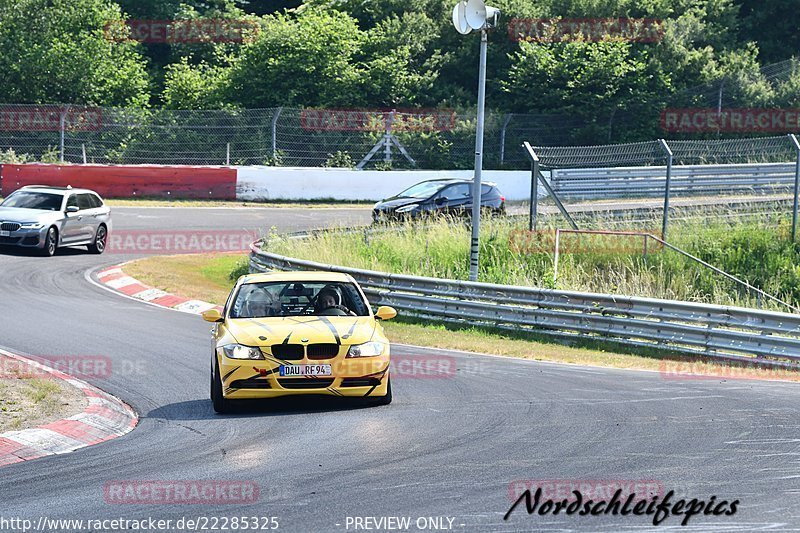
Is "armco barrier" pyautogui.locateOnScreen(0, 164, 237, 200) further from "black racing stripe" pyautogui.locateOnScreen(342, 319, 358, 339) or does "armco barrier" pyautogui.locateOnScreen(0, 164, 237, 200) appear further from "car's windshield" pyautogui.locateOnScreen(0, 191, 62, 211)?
"black racing stripe" pyautogui.locateOnScreen(342, 319, 358, 339)

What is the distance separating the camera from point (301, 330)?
1078 cm

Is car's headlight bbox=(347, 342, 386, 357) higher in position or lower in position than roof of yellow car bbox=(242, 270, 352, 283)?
lower

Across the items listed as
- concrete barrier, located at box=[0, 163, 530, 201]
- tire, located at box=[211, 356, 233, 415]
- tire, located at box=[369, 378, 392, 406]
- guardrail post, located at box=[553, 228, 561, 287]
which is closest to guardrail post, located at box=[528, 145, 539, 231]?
guardrail post, located at box=[553, 228, 561, 287]

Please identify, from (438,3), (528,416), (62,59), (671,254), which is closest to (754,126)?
(438,3)

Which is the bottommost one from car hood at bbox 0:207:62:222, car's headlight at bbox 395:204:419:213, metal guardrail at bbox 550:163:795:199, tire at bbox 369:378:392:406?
tire at bbox 369:378:392:406

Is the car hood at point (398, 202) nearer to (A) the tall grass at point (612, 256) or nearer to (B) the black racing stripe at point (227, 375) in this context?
(A) the tall grass at point (612, 256)

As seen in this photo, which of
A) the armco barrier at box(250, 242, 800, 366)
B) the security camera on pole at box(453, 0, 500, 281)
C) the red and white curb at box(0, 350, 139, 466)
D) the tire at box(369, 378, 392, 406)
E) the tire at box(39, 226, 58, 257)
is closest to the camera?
the red and white curb at box(0, 350, 139, 466)

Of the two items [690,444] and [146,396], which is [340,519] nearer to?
[690,444]

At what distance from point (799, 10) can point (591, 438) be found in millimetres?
46099

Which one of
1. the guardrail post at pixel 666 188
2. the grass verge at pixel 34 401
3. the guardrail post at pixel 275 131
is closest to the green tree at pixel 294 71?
the guardrail post at pixel 275 131

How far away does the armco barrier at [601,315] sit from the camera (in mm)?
15484

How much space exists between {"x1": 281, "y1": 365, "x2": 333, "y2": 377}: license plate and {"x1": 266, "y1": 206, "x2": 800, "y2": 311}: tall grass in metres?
10.2

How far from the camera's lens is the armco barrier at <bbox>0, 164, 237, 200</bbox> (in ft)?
111

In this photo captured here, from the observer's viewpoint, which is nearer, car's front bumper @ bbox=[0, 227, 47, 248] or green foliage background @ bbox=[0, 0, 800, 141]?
car's front bumper @ bbox=[0, 227, 47, 248]
